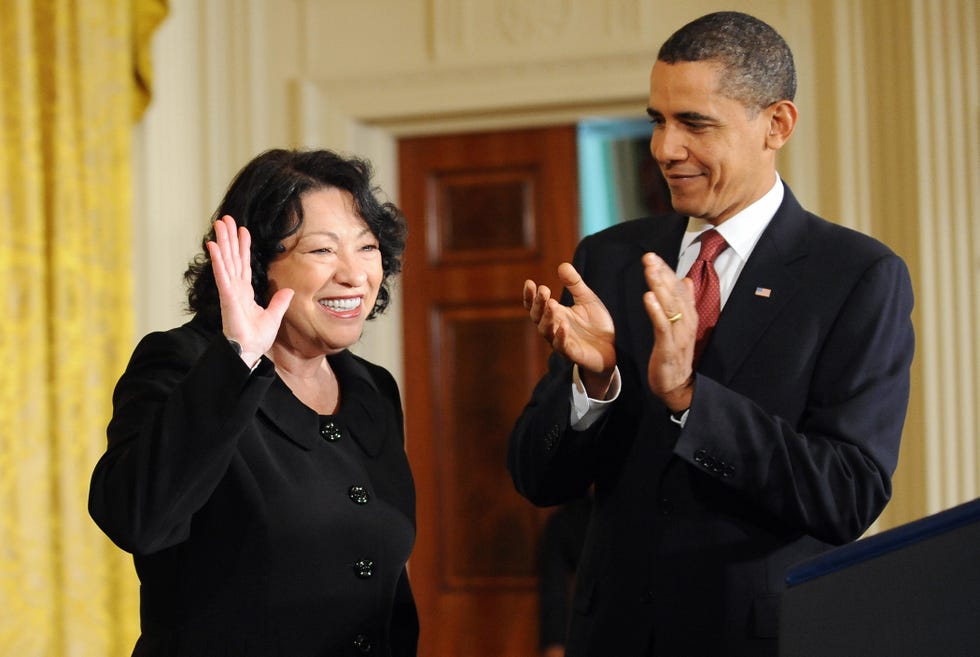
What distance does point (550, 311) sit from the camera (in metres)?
1.75

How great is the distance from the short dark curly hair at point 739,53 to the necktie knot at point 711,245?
205mm

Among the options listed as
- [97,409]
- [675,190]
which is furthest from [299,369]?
[97,409]

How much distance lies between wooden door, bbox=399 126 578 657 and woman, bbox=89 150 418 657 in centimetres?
212

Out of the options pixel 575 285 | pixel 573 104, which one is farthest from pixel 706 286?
pixel 573 104

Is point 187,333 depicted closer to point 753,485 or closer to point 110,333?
point 753,485

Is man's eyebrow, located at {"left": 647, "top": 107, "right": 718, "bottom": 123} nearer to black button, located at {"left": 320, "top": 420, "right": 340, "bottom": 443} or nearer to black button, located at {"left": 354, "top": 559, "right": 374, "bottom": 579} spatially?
black button, located at {"left": 320, "top": 420, "right": 340, "bottom": 443}

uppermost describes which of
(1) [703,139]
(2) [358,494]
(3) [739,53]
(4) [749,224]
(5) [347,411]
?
(3) [739,53]

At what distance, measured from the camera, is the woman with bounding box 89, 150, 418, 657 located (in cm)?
153

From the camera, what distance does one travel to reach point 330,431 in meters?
1.87

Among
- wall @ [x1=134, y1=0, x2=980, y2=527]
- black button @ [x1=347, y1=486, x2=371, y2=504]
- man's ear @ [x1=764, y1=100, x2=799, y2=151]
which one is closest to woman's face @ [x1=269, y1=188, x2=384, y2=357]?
black button @ [x1=347, y1=486, x2=371, y2=504]

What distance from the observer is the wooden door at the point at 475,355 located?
4160mm

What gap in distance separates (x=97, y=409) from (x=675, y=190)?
7.64 feet

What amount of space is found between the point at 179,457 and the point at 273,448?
0.88 ft

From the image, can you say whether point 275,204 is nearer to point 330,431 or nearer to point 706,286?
point 330,431
